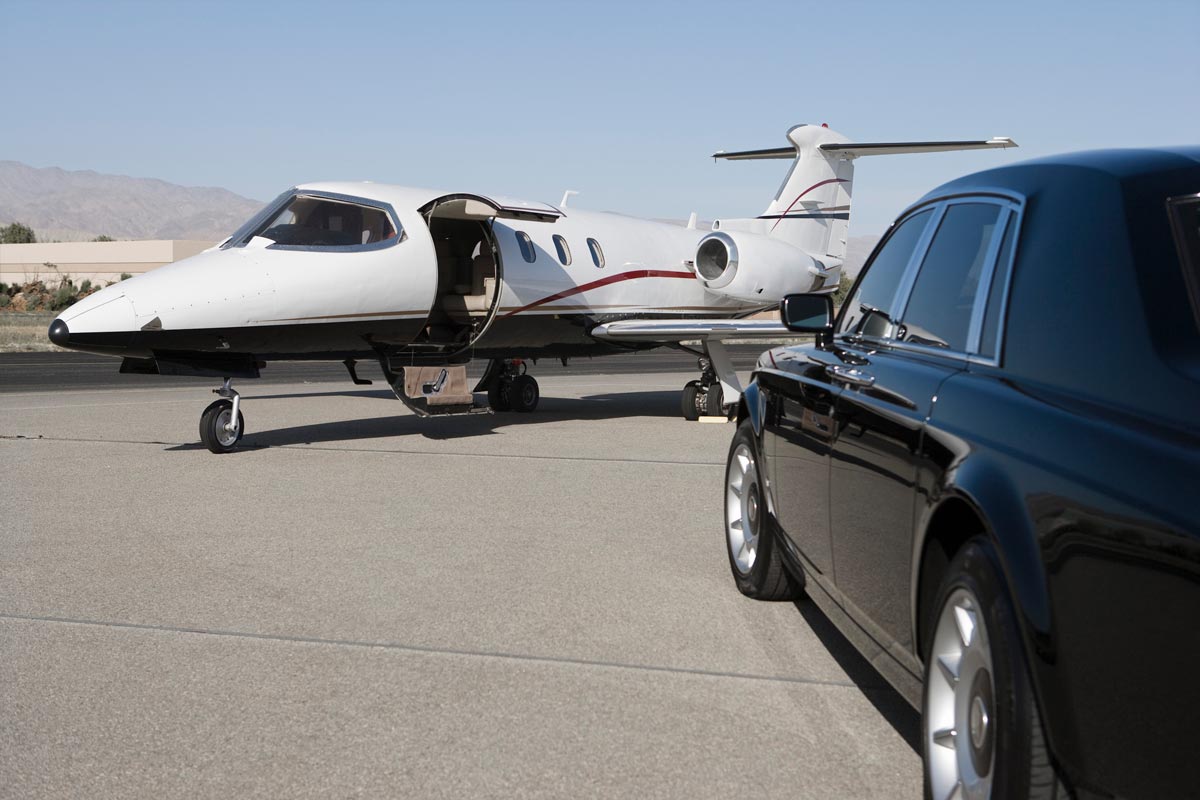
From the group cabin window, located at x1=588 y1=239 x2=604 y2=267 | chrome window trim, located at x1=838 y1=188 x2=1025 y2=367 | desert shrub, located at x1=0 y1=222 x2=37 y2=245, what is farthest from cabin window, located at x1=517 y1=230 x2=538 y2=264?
desert shrub, located at x1=0 y1=222 x2=37 y2=245

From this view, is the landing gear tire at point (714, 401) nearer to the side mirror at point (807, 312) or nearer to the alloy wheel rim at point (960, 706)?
the side mirror at point (807, 312)

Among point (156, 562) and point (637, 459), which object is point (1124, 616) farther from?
point (637, 459)

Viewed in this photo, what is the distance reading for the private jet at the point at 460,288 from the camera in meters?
11.9

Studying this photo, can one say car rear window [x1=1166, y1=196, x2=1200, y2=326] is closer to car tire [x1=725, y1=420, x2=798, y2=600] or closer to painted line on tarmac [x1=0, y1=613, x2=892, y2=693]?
painted line on tarmac [x1=0, y1=613, x2=892, y2=693]

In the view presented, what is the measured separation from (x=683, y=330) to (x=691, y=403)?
98 centimetres

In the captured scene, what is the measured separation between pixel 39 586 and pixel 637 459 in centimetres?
631

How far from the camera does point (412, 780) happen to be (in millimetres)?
3715

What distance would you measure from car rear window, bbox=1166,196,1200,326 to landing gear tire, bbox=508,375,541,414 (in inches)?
582

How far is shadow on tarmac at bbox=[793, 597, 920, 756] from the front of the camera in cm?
423

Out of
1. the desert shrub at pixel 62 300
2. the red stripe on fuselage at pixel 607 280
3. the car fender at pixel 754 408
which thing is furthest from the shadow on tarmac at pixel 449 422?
the desert shrub at pixel 62 300

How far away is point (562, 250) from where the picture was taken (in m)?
16.8

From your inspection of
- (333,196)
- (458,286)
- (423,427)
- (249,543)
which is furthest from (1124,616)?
(458,286)

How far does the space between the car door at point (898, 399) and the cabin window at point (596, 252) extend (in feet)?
42.6

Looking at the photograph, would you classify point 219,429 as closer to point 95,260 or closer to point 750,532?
point 750,532
